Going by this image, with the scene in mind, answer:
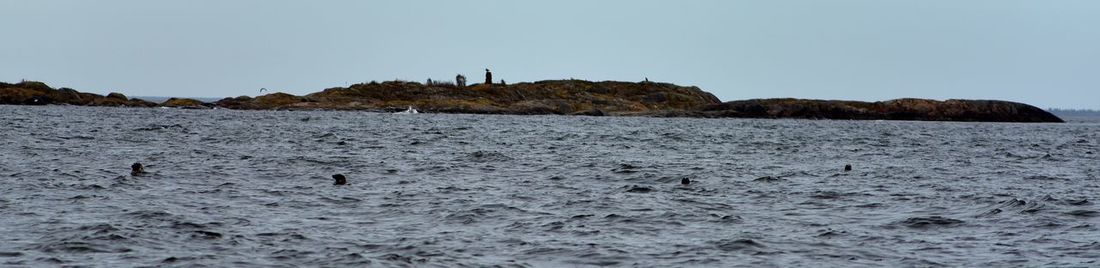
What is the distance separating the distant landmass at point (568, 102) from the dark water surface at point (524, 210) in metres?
96.7

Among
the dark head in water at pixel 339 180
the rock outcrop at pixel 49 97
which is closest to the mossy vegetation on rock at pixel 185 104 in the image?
the rock outcrop at pixel 49 97

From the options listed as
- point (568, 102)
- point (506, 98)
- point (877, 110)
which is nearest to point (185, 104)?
point (506, 98)

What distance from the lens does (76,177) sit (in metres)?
32.6

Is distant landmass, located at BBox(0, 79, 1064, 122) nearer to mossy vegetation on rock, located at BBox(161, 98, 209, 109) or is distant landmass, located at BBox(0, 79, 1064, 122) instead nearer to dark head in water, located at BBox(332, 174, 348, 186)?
mossy vegetation on rock, located at BBox(161, 98, 209, 109)

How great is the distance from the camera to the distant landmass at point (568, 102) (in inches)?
5674

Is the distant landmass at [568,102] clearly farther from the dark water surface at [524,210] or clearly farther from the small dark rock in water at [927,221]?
the small dark rock in water at [927,221]

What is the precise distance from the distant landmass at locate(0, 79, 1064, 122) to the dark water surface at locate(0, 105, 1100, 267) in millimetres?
96667

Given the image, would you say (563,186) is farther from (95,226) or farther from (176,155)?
(176,155)

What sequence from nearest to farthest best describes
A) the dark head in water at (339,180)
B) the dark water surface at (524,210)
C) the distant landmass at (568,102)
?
the dark water surface at (524,210) < the dark head in water at (339,180) < the distant landmass at (568,102)

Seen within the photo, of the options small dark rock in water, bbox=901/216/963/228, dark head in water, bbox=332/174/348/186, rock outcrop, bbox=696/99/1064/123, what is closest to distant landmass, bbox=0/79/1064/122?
rock outcrop, bbox=696/99/1064/123

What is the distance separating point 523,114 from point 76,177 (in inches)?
4474

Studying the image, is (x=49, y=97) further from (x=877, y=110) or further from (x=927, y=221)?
(x=927, y=221)

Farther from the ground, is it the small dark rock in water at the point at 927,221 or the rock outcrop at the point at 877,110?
the rock outcrop at the point at 877,110

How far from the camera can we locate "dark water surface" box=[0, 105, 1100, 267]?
1984cm
